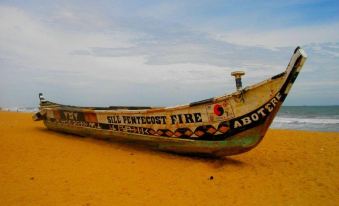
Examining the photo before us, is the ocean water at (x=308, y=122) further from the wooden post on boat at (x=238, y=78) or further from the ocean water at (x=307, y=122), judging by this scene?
the wooden post on boat at (x=238, y=78)

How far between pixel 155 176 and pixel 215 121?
160cm

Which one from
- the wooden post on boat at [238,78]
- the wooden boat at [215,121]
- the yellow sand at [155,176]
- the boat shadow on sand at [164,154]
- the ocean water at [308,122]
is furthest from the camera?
the ocean water at [308,122]

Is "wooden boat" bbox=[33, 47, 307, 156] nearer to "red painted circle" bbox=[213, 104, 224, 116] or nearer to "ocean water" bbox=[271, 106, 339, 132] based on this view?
"red painted circle" bbox=[213, 104, 224, 116]

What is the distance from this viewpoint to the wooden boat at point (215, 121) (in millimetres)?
5297

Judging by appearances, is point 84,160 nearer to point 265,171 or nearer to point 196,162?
point 196,162

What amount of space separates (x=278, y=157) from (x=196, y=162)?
2.26 metres

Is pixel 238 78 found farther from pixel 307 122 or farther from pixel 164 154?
pixel 307 122

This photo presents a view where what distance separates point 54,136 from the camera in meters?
9.36

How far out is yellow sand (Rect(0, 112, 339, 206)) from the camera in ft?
14.2

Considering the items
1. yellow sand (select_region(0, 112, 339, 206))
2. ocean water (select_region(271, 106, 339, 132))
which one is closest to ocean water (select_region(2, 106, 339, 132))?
ocean water (select_region(271, 106, 339, 132))

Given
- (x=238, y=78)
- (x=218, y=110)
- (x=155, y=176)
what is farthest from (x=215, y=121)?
(x=155, y=176)

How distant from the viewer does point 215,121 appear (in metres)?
5.88

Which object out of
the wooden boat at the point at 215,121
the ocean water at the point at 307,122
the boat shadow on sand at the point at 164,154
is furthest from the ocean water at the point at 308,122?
the wooden boat at the point at 215,121

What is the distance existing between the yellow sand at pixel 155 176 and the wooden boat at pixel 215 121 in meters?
0.37
